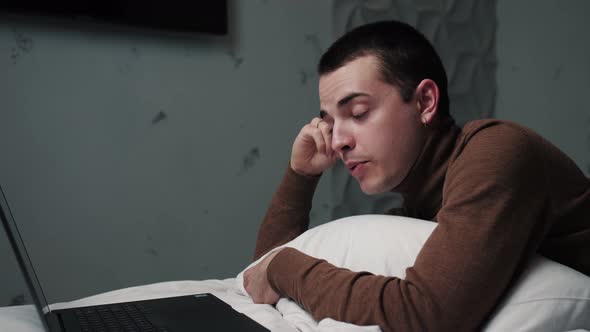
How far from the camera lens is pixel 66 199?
156 cm

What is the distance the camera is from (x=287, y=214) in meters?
1.27

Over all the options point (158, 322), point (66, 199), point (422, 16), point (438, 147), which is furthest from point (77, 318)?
point (422, 16)

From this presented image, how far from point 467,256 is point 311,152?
0.67 m

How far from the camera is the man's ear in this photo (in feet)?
3.09

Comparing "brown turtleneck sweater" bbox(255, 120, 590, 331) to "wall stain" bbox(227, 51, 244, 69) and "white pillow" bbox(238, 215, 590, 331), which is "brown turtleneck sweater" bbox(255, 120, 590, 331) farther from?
"wall stain" bbox(227, 51, 244, 69)

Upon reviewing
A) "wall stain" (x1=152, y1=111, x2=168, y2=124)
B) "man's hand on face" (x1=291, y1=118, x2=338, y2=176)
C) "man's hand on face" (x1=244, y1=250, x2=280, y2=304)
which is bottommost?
"man's hand on face" (x1=244, y1=250, x2=280, y2=304)

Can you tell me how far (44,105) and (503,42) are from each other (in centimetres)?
206

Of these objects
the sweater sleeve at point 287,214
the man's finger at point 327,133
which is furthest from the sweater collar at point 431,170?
the sweater sleeve at point 287,214

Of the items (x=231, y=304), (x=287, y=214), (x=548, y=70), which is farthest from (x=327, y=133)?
(x=548, y=70)

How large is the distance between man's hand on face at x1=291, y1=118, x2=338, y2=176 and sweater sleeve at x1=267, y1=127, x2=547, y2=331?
Result: 0.50 metres

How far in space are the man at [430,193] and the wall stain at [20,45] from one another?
3.26ft

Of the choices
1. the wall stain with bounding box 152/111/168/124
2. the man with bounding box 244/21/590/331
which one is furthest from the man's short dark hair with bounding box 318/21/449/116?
the wall stain with bounding box 152/111/168/124

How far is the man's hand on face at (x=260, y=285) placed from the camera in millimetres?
902

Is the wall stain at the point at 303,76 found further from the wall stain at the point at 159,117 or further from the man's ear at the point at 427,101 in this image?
the man's ear at the point at 427,101
